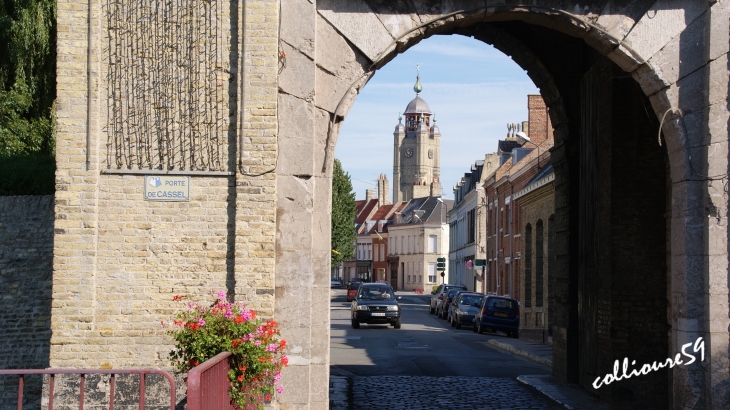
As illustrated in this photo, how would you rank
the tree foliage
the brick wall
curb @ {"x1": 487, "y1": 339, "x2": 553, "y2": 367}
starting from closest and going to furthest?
the brick wall < the tree foliage < curb @ {"x1": 487, "y1": 339, "x2": 553, "y2": 367}

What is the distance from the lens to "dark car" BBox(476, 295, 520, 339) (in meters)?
32.9

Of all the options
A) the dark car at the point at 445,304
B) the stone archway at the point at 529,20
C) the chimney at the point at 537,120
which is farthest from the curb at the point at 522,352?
the chimney at the point at 537,120

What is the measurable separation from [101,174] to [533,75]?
25.7 ft

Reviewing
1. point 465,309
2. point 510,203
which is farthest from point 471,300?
point 510,203

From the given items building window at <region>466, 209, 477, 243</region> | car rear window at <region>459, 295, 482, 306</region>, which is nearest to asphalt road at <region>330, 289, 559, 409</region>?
car rear window at <region>459, 295, 482, 306</region>

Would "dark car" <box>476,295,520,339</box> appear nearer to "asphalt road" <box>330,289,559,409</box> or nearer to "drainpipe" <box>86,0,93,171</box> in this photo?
"asphalt road" <box>330,289,559,409</box>

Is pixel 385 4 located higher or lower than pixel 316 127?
higher

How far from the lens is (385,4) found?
11320 mm

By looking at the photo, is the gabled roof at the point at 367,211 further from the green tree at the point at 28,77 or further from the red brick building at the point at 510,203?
the green tree at the point at 28,77

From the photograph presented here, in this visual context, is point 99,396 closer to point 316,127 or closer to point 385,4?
point 316,127

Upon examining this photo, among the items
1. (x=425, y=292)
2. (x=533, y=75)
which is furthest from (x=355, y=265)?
(x=533, y=75)

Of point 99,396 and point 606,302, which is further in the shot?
point 606,302

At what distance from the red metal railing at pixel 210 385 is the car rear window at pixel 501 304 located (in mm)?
24602

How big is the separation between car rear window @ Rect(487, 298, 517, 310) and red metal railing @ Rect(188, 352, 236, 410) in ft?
80.7
